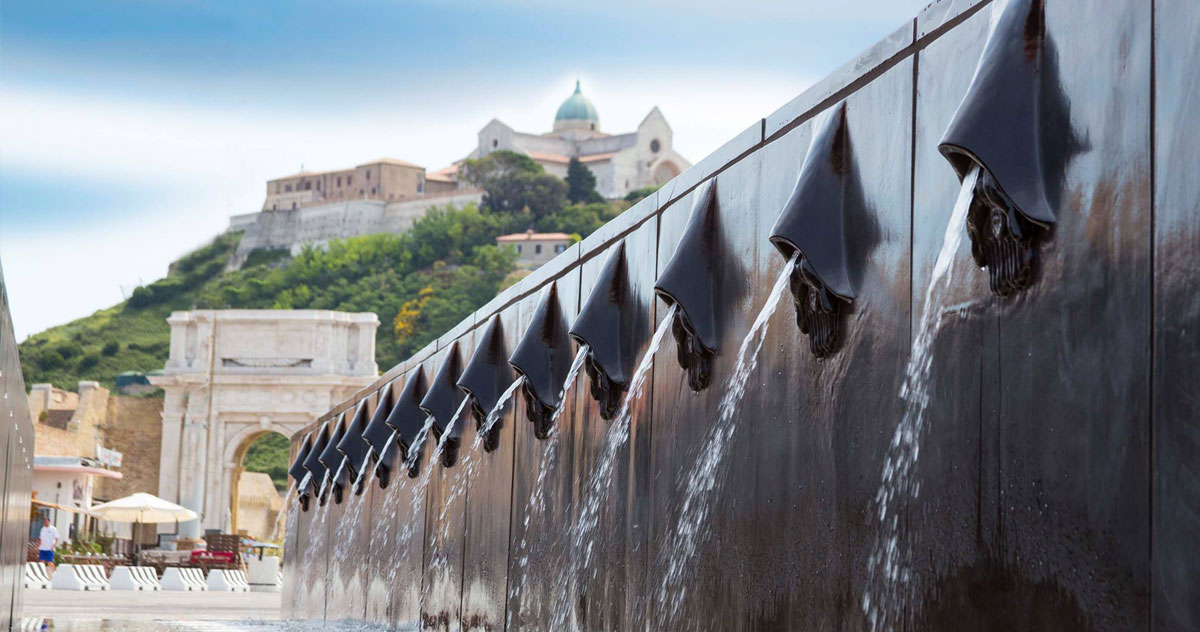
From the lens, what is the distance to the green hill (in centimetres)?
11206

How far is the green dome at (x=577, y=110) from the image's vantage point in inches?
6225

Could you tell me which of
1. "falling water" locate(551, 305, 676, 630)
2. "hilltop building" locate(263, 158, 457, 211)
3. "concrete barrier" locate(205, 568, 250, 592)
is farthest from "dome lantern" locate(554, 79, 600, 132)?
"falling water" locate(551, 305, 676, 630)

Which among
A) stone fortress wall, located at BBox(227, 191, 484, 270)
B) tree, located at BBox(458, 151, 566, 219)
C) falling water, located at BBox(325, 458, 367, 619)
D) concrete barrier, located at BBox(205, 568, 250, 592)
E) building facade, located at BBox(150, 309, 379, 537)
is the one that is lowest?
concrete barrier, located at BBox(205, 568, 250, 592)

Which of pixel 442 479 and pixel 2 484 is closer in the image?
pixel 2 484

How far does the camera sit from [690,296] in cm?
545

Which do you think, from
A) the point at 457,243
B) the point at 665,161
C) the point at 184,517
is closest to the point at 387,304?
the point at 457,243

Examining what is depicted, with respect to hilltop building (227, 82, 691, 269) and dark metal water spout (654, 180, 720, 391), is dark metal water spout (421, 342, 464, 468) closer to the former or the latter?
dark metal water spout (654, 180, 720, 391)

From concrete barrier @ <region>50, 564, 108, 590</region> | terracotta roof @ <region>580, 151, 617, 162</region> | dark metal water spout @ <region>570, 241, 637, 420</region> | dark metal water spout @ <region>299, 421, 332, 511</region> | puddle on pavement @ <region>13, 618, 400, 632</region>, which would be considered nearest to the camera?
dark metal water spout @ <region>570, 241, 637, 420</region>

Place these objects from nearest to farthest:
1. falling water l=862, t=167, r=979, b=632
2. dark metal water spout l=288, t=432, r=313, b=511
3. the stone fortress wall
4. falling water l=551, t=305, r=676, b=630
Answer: falling water l=862, t=167, r=979, b=632 → falling water l=551, t=305, r=676, b=630 → dark metal water spout l=288, t=432, r=313, b=511 → the stone fortress wall

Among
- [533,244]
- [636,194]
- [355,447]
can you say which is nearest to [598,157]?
[636,194]

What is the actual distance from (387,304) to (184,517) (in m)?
71.5

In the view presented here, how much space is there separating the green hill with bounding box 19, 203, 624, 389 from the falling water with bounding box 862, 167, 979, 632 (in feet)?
336

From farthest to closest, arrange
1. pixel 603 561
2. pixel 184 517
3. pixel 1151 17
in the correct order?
pixel 184 517
pixel 603 561
pixel 1151 17

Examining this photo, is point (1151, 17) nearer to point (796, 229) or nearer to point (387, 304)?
point (796, 229)
